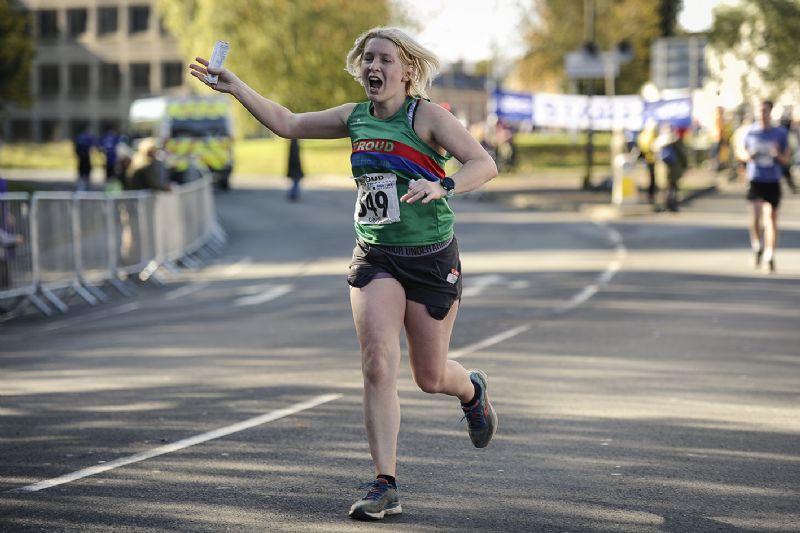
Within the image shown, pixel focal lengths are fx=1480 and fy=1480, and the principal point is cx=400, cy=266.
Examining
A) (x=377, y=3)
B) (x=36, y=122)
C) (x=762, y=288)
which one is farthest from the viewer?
(x=36, y=122)

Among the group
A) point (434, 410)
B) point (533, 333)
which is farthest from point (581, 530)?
point (533, 333)

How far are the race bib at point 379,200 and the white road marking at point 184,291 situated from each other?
12070 mm

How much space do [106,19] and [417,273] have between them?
4041 inches

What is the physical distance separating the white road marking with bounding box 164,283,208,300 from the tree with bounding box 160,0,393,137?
4096cm

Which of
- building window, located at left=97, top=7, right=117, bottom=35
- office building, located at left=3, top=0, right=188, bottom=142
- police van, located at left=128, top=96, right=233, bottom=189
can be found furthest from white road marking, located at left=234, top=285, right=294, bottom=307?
building window, located at left=97, top=7, right=117, bottom=35

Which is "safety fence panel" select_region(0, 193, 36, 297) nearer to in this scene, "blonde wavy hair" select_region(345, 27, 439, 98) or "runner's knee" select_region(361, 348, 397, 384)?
"blonde wavy hair" select_region(345, 27, 439, 98)

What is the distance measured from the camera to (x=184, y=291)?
18.8 m

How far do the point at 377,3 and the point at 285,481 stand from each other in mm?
57810

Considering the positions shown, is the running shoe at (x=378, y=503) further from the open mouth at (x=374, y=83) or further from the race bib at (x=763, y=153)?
the race bib at (x=763, y=153)

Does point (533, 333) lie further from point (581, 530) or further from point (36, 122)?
point (36, 122)

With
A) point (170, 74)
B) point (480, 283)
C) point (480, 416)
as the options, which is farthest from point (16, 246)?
point (170, 74)

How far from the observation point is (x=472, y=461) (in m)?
7.09

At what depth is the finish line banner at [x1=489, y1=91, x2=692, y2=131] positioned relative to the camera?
39.2 meters

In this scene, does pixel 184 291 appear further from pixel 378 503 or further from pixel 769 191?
pixel 378 503
